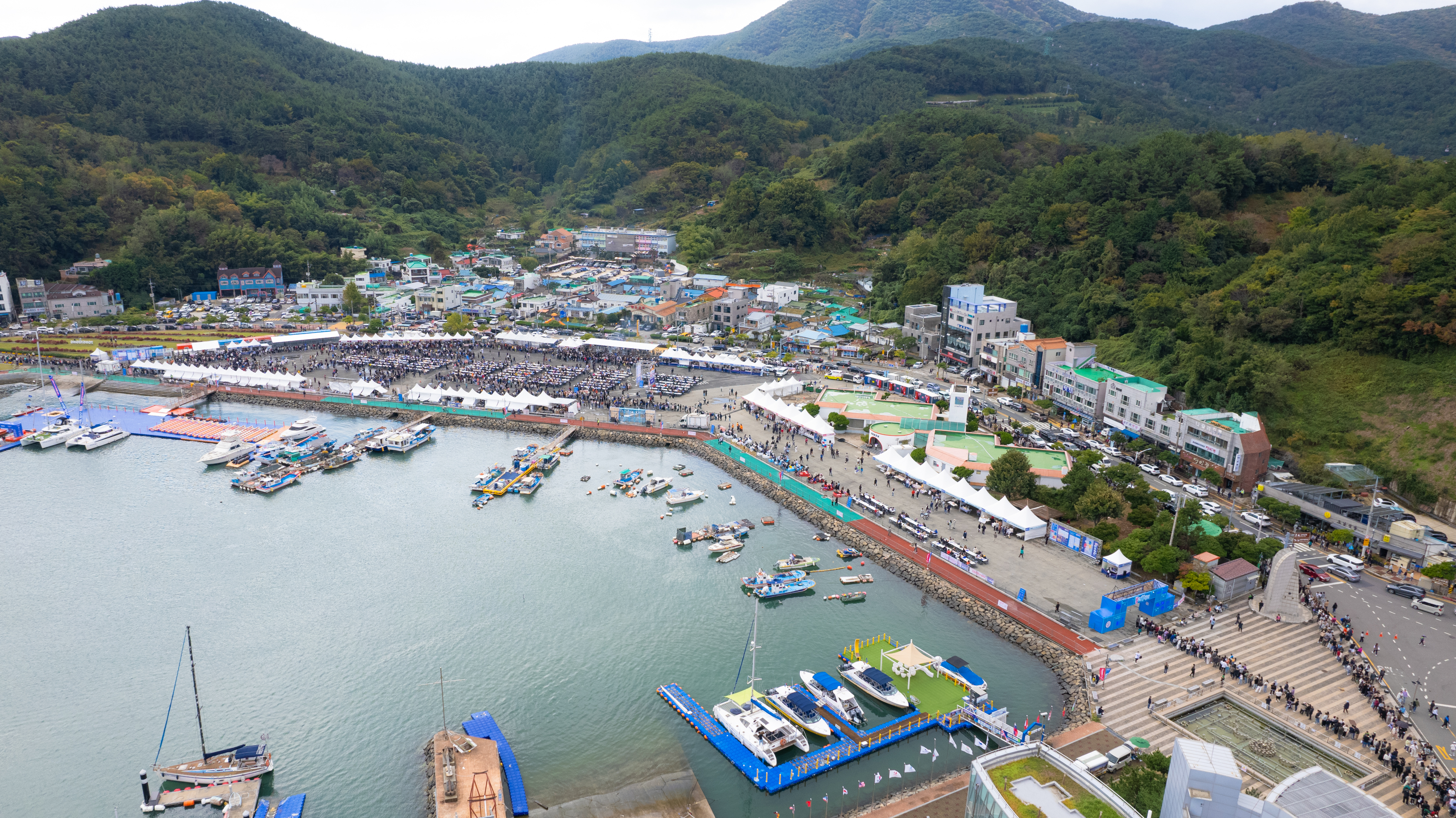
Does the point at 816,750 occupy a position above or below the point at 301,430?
below

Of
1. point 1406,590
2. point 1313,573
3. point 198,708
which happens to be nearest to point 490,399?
point 198,708

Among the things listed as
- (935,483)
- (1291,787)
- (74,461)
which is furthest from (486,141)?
(1291,787)

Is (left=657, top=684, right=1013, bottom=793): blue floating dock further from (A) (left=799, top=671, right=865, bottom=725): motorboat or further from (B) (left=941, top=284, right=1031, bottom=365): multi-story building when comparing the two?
(B) (left=941, top=284, right=1031, bottom=365): multi-story building

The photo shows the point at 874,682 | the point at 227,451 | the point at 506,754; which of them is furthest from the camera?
the point at 227,451

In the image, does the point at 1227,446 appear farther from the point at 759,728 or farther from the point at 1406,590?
the point at 759,728

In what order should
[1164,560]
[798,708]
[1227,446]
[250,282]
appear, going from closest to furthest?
[798,708] → [1164,560] → [1227,446] → [250,282]

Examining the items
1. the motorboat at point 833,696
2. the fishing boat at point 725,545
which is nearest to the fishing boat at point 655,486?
A: the fishing boat at point 725,545
